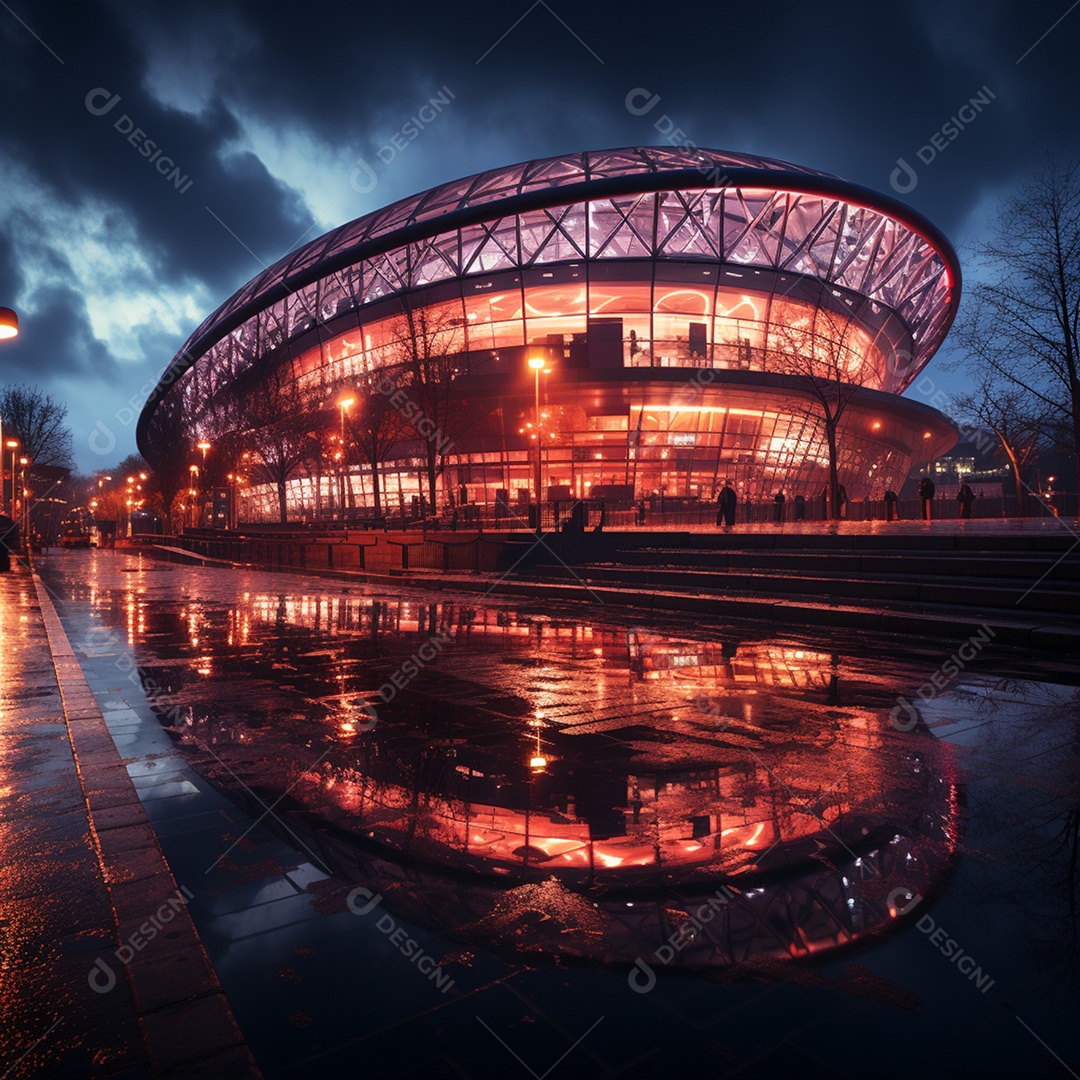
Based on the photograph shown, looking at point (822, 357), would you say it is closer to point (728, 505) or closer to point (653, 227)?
point (653, 227)

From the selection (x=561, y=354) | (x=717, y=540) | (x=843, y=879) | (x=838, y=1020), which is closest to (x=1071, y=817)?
(x=843, y=879)

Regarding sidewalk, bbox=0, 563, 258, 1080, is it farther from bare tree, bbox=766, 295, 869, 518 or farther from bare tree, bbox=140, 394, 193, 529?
bare tree, bbox=140, 394, 193, 529

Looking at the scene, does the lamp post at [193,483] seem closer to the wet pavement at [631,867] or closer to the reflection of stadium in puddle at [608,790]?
the reflection of stadium in puddle at [608,790]

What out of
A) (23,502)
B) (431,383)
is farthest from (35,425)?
(431,383)

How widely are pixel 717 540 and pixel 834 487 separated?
16.3m

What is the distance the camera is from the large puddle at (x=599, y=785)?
301 cm

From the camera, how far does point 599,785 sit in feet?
15.2

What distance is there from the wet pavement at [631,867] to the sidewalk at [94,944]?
0.13 metres

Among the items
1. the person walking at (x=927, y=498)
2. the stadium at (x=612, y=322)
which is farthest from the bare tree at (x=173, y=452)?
the person walking at (x=927, y=498)

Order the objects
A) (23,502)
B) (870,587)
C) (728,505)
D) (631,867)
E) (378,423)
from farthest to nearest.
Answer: (23,502), (378,423), (728,505), (870,587), (631,867)

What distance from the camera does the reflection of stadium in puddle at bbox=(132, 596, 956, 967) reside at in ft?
9.87

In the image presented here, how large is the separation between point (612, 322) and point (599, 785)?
48.3 meters

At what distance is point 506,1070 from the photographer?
2121 millimetres

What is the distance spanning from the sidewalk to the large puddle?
72 cm
